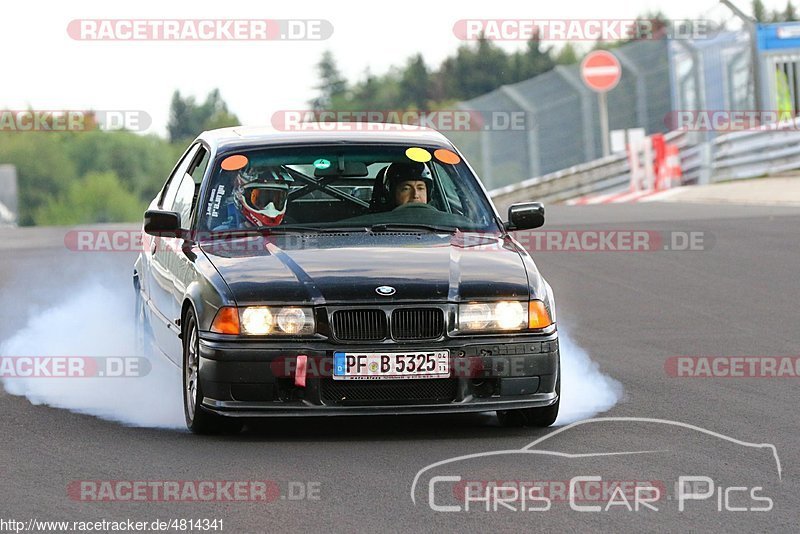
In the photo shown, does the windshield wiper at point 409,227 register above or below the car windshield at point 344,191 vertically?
below

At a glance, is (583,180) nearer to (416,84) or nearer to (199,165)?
(199,165)

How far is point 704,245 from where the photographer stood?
18.7 metres

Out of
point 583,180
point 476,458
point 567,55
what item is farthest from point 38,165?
point 476,458

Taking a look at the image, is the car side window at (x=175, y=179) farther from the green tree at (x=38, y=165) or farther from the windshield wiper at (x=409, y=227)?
the green tree at (x=38, y=165)

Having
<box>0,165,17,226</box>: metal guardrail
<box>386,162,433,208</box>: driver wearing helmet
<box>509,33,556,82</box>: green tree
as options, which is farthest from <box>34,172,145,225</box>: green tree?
<box>386,162,433,208</box>: driver wearing helmet

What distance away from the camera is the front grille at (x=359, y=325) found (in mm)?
7547

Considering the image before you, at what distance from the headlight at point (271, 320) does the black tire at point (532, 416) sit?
114 centimetres

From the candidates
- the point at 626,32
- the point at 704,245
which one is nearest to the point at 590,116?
the point at 626,32

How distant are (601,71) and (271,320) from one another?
25.9 m

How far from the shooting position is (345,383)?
7555 millimetres

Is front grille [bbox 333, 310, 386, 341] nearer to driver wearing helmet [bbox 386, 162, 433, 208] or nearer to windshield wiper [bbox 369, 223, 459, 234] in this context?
windshield wiper [bbox 369, 223, 459, 234]

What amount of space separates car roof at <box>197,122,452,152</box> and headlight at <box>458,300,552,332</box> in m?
1.85

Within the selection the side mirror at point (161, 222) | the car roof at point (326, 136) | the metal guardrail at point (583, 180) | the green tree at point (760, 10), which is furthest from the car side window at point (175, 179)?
the green tree at point (760, 10)

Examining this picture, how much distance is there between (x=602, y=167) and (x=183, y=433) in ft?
92.5
